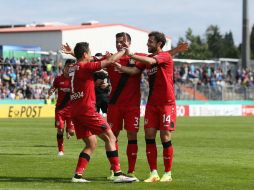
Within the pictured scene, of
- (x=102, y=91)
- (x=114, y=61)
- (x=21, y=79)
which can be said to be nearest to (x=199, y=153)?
(x=102, y=91)

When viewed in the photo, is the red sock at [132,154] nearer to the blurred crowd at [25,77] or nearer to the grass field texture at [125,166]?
the grass field texture at [125,166]

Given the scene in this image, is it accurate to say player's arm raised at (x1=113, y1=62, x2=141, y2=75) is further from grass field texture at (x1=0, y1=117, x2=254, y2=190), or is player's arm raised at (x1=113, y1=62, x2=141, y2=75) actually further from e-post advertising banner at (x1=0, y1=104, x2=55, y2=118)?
e-post advertising banner at (x1=0, y1=104, x2=55, y2=118)

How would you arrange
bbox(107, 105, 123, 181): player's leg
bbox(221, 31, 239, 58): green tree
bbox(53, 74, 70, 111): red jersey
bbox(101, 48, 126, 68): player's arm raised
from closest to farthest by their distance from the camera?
bbox(101, 48, 126, 68): player's arm raised
bbox(107, 105, 123, 181): player's leg
bbox(53, 74, 70, 111): red jersey
bbox(221, 31, 239, 58): green tree

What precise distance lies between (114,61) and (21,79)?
37.5 metres

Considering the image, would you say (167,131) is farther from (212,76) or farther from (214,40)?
(214,40)

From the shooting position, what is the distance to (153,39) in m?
12.3

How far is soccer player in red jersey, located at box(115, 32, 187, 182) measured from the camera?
40.4 feet

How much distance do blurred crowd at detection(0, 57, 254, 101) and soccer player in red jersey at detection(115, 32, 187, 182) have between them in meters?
34.2

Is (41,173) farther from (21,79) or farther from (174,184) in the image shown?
(21,79)

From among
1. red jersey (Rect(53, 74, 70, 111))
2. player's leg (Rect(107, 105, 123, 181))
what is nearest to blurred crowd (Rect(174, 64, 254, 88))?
red jersey (Rect(53, 74, 70, 111))

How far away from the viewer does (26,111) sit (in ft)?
146

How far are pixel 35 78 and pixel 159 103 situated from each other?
38.1 metres

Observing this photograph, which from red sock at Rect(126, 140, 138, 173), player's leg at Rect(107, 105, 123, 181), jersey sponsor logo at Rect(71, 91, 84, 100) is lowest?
red sock at Rect(126, 140, 138, 173)

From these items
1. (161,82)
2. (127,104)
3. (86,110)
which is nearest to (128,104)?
(127,104)
